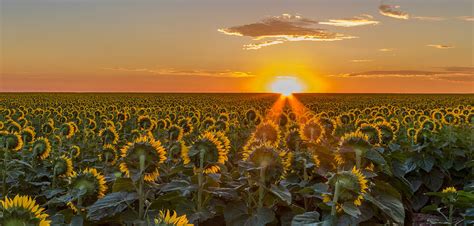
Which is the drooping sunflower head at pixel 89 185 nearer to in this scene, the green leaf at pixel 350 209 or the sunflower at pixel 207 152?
the sunflower at pixel 207 152

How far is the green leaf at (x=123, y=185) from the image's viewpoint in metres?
4.01

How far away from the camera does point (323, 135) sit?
23.1 ft

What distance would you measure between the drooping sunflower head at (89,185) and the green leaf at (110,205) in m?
0.15

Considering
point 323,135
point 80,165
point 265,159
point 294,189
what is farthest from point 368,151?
point 80,165

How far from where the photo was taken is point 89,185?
404cm

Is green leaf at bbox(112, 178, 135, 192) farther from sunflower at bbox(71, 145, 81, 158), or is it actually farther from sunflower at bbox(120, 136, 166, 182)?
sunflower at bbox(71, 145, 81, 158)

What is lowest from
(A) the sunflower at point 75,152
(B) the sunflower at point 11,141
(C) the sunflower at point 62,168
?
(C) the sunflower at point 62,168

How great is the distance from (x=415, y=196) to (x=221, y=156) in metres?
5.99

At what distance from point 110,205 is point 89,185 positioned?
33 centimetres

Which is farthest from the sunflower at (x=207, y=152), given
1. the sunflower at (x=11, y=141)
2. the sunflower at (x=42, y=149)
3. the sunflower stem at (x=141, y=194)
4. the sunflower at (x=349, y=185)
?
the sunflower at (x=11, y=141)

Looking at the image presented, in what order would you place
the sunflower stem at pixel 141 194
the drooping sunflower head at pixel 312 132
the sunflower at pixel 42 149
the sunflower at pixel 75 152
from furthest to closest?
the sunflower at pixel 75 152, the sunflower at pixel 42 149, the drooping sunflower head at pixel 312 132, the sunflower stem at pixel 141 194

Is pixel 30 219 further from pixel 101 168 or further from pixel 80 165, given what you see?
pixel 80 165

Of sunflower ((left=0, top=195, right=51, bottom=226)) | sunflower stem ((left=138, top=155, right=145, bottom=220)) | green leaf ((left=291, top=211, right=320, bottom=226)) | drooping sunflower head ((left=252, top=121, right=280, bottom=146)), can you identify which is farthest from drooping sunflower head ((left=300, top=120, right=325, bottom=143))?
sunflower ((left=0, top=195, right=51, bottom=226))

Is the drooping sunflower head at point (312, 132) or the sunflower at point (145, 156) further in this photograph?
the drooping sunflower head at point (312, 132)
